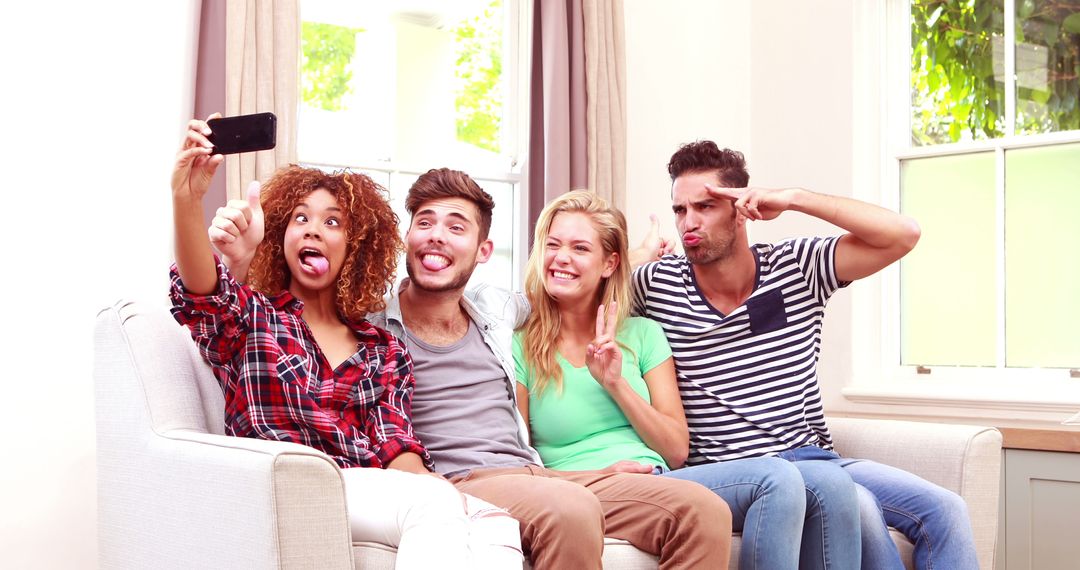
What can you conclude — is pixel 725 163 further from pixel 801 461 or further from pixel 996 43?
pixel 996 43

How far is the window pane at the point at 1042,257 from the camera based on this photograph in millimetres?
3342

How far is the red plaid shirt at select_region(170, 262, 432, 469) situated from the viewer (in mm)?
1784

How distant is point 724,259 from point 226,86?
4.69 ft

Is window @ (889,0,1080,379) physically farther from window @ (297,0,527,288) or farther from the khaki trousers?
the khaki trousers

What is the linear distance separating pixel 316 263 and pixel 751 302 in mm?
976

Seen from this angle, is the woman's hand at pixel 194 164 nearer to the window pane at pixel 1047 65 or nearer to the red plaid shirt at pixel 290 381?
the red plaid shirt at pixel 290 381

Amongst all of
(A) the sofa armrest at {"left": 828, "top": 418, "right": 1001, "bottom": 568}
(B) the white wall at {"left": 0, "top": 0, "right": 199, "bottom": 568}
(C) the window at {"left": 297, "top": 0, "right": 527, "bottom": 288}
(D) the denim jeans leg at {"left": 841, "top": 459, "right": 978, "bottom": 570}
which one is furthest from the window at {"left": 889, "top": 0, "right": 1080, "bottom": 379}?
(B) the white wall at {"left": 0, "top": 0, "right": 199, "bottom": 568}

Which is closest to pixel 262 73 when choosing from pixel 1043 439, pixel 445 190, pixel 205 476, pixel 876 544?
pixel 445 190

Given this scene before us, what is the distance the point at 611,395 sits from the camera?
2.13 meters

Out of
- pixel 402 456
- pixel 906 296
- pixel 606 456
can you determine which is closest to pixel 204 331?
pixel 402 456

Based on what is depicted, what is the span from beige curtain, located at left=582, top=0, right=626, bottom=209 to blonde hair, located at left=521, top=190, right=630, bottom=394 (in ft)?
3.75

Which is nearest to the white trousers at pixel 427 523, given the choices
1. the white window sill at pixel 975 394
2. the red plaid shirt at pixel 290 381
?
the red plaid shirt at pixel 290 381

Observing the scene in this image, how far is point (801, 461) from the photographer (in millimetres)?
2061

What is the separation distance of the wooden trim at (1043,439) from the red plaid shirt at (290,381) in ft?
5.36
